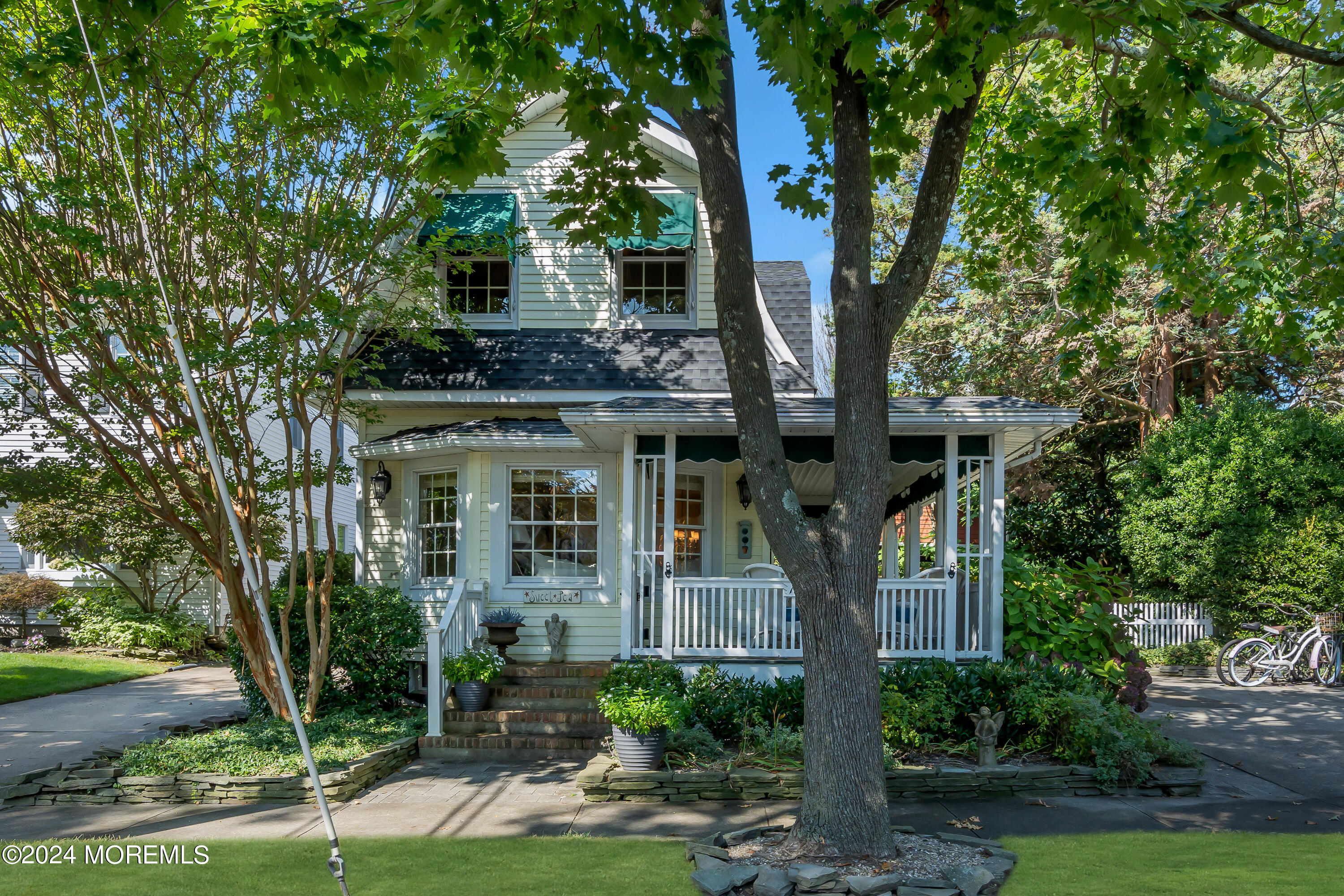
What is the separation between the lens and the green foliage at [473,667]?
966 centimetres

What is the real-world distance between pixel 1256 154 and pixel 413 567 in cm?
1003

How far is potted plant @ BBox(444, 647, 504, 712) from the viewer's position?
9.67 m

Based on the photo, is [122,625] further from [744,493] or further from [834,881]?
[834,881]

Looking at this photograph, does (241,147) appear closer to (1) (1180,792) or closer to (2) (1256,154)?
(2) (1256,154)

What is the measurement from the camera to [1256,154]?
4410 millimetres

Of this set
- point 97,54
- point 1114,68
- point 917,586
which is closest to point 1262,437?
point 917,586

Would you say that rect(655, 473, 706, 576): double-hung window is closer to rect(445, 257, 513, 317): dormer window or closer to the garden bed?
rect(445, 257, 513, 317): dormer window

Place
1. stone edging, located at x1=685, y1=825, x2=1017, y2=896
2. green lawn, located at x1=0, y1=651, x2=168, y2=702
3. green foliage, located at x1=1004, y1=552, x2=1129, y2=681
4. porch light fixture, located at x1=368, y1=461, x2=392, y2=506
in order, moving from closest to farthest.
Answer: stone edging, located at x1=685, y1=825, x2=1017, y2=896 < green foliage, located at x1=1004, y1=552, x2=1129, y2=681 < porch light fixture, located at x1=368, y1=461, x2=392, y2=506 < green lawn, located at x1=0, y1=651, x2=168, y2=702

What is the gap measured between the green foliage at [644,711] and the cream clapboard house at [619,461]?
1.45 meters

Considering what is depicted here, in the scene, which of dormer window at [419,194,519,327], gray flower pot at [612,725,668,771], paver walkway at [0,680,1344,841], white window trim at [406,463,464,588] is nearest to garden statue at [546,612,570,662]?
white window trim at [406,463,464,588]

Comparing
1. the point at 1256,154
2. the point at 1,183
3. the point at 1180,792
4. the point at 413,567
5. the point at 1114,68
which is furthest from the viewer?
the point at 413,567

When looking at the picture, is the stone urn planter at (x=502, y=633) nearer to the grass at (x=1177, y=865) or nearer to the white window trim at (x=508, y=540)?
the white window trim at (x=508, y=540)

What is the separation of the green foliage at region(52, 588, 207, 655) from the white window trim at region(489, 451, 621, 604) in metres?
9.42

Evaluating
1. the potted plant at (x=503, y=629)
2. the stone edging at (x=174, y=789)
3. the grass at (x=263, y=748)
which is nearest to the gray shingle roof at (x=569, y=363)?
the potted plant at (x=503, y=629)
